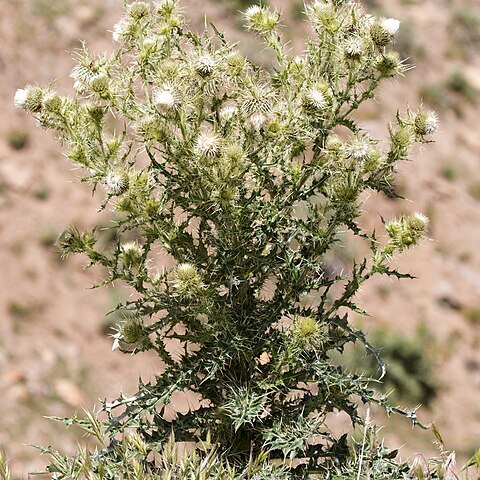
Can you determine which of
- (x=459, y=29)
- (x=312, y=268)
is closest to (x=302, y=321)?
(x=312, y=268)

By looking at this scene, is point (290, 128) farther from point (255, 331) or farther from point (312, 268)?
point (255, 331)

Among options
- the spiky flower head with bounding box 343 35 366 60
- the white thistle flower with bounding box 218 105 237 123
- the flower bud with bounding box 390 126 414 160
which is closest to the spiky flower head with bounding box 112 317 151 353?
the white thistle flower with bounding box 218 105 237 123

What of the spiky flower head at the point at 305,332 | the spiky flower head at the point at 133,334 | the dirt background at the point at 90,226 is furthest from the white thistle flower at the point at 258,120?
the dirt background at the point at 90,226

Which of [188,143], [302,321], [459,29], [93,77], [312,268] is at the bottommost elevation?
[302,321]

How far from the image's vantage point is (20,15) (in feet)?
36.7

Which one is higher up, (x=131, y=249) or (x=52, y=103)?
(x=52, y=103)

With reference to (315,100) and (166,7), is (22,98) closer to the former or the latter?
(166,7)

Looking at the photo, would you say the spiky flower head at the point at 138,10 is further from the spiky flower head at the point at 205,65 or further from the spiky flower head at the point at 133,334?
Result: the spiky flower head at the point at 133,334

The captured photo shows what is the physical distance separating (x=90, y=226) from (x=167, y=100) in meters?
7.68

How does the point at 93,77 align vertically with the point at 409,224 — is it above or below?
above

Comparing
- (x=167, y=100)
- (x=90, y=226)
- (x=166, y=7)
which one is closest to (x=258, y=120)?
(x=167, y=100)

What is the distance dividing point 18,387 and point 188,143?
644cm

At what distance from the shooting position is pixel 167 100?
7.34 ft

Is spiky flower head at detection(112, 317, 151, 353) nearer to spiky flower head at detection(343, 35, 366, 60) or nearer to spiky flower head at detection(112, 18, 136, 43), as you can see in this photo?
spiky flower head at detection(112, 18, 136, 43)
